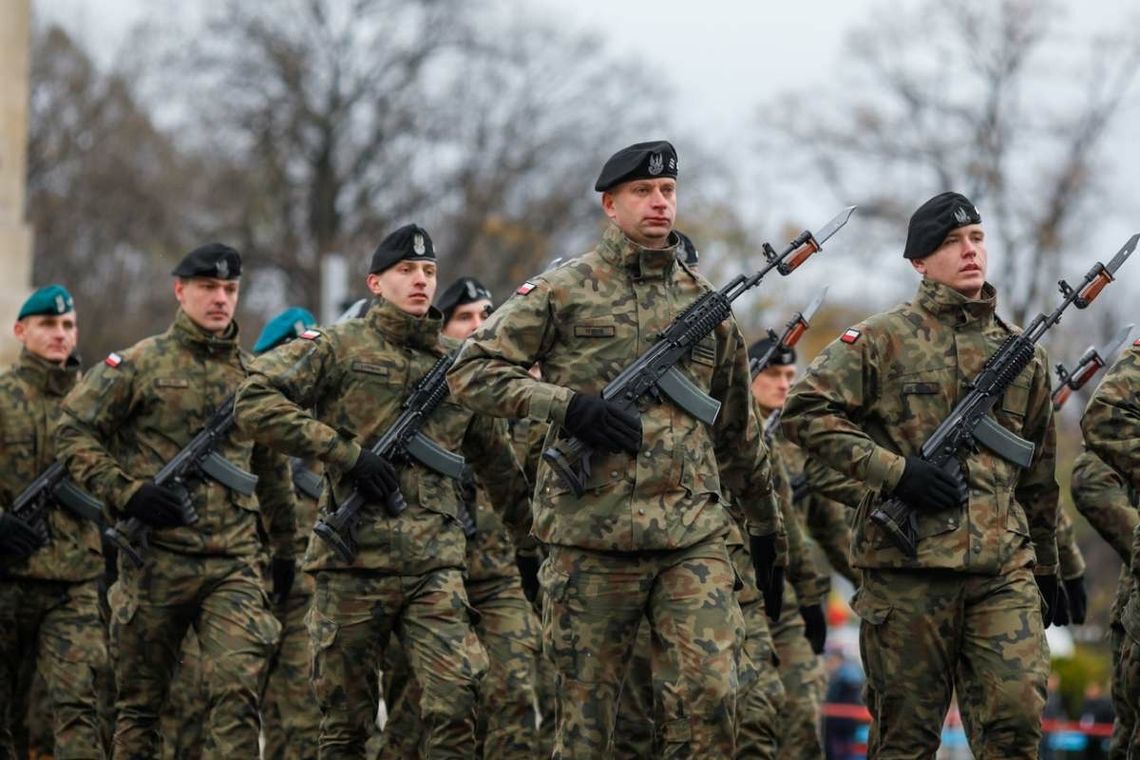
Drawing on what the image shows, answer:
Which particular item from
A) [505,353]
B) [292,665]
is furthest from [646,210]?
[292,665]

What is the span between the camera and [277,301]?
40.2 metres

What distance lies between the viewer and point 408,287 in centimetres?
1063

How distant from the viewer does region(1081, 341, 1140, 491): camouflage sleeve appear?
32.4 ft

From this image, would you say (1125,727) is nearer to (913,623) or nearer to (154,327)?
(913,623)

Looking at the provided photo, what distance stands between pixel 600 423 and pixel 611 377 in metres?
0.43

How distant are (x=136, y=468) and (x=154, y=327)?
1287 inches

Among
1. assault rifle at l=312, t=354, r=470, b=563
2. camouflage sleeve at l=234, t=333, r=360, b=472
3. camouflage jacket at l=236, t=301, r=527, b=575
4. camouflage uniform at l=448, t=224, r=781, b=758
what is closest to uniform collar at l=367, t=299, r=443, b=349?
camouflage jacket at l=236, t=301, r=527, b=575

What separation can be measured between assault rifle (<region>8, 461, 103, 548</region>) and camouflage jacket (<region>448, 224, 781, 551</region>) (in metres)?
3.95

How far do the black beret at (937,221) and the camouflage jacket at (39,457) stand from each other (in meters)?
5.16

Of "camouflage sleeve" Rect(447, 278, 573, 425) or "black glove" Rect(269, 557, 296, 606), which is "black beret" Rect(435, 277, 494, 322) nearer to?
"black glove" Rect(269, 557, 296, 606)

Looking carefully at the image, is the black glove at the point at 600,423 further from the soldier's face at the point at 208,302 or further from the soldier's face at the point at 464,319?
the soldier's face at the point at 464,319

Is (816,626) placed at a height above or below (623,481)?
below

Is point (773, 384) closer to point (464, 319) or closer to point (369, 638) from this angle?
point (464, 319)

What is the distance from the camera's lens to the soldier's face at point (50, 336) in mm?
12523
